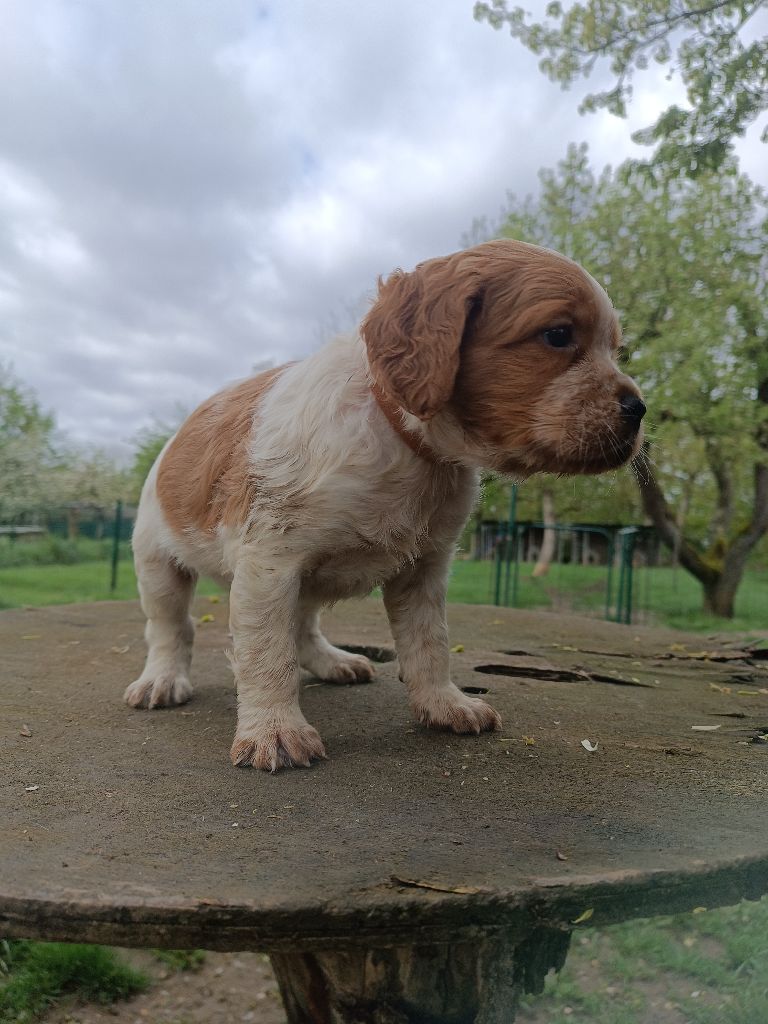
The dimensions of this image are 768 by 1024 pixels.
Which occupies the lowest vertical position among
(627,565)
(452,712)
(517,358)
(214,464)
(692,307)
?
(452,712)

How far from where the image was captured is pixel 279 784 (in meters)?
1.94

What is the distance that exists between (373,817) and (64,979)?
7.66 ft

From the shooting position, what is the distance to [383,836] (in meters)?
1.58

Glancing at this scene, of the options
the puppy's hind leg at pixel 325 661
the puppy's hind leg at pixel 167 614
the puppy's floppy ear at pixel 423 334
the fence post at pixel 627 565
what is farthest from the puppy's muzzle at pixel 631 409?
the fence post at pixel 627 565

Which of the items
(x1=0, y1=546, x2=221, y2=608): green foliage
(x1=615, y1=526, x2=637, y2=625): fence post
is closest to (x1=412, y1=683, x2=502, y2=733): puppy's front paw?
(x1=615, y1=526, x2=637, y2=625): fence post

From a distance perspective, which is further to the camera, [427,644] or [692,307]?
[692,307]

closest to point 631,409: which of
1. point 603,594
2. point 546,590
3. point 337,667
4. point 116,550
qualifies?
point 337,667

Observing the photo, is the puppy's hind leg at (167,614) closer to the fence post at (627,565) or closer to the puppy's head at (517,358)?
the puppy's head at (517,358)

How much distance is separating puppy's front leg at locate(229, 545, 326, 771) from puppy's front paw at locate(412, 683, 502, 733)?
41 centimetres

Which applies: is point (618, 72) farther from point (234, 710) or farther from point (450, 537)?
point (234, 710)

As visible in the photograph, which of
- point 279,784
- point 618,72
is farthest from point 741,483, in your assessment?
point 279,784

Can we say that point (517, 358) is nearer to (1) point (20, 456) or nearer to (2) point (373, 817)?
(2) point (373, 817)

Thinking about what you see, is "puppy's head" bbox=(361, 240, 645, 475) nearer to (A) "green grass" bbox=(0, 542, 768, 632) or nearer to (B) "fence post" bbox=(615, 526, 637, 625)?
(A) "green grass" bbox=(0, 542, 768, 632)

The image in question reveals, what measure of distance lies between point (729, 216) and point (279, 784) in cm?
1318
